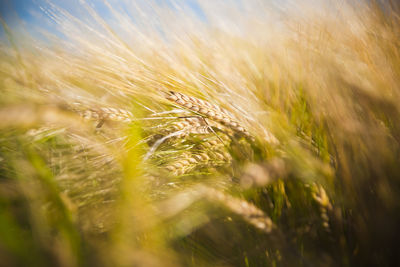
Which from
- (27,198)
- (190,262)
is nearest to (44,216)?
(27,198)

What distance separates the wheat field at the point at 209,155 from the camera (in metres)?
0.30

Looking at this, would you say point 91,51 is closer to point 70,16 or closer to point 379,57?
point 70,16

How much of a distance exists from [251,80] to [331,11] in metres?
0.25

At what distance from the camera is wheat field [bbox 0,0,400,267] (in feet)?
0.97

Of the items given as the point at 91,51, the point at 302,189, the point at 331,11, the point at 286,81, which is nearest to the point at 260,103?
the point at 286,81

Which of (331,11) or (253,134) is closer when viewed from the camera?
(253,134)

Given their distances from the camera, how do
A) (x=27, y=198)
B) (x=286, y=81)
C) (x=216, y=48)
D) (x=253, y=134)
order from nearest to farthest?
(x=27, y=198) < (x=253, y=134) < (x=286, y=81) < (x=216, y=48)

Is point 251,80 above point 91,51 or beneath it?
above

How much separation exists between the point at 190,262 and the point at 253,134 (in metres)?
0.24

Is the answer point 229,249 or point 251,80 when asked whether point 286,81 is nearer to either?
point 251,80

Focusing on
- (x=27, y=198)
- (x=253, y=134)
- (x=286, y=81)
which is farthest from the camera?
(x=286, y=81)

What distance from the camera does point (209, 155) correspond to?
0.47m

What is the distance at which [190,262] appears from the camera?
1.19 ft

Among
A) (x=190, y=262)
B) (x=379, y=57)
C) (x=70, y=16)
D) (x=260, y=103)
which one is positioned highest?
(x=379, y=57)
